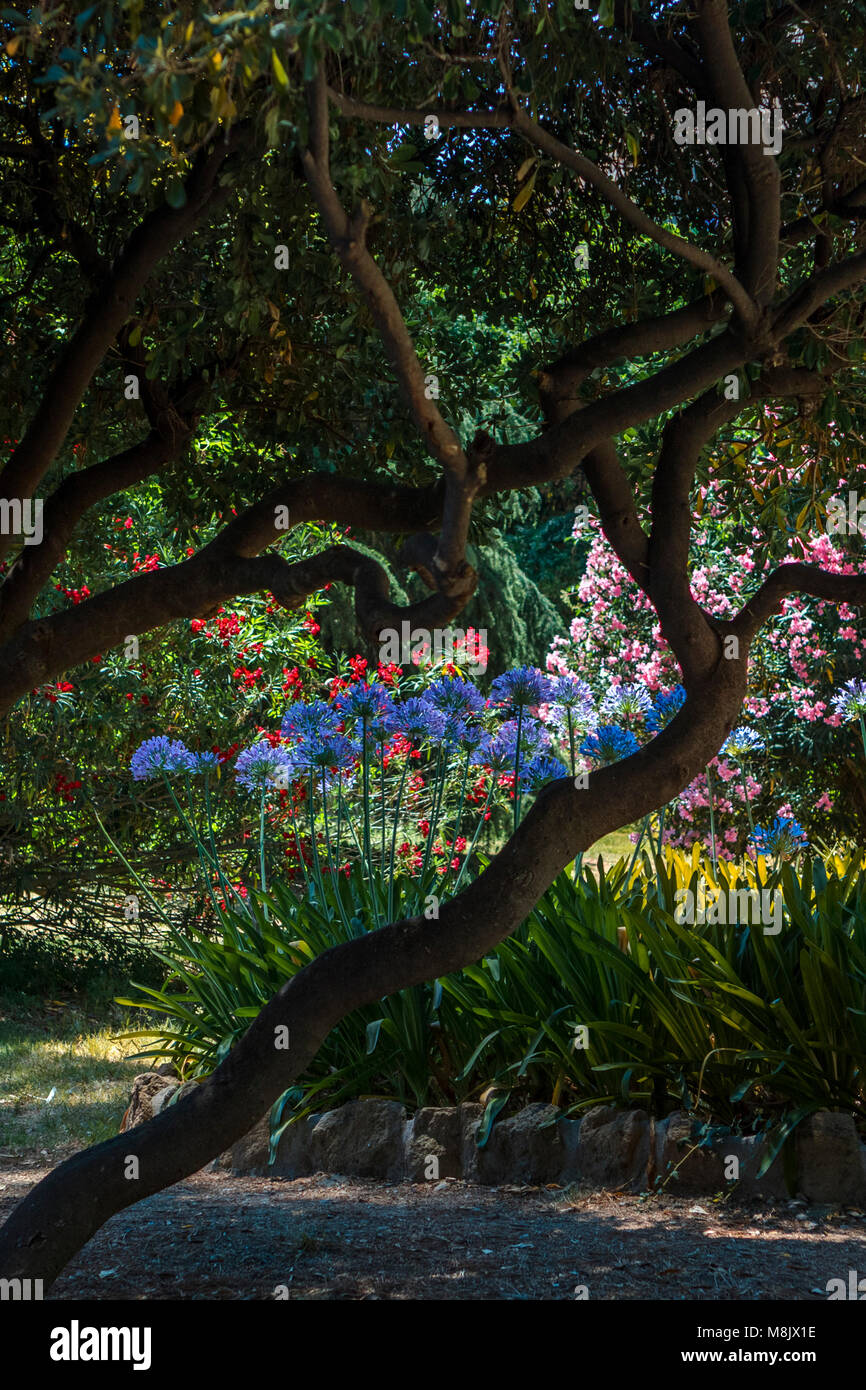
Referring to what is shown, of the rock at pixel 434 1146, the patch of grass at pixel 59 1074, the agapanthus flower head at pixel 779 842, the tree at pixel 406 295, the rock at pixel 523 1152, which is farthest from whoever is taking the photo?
the patch of grass at pixel 59 1074

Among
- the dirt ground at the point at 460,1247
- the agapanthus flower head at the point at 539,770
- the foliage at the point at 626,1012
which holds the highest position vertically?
the agapanthus flower head at the point at 539,770

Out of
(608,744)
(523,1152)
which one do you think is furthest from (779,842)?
(523,1152)

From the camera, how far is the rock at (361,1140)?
4727mm

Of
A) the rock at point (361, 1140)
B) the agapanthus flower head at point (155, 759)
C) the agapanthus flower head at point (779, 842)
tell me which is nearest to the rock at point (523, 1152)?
the rock at point (361, 1140)

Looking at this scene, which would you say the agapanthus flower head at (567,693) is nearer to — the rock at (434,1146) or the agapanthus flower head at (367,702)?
the agapanthus flower head at (367,702)

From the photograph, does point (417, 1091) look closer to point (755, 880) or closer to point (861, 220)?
point (755, 880)

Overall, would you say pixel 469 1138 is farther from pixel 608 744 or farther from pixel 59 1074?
pixel 59 1074

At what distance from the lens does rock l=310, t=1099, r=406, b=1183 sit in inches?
186

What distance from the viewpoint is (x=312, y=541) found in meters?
9.31

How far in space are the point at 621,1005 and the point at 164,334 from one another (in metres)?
3.15

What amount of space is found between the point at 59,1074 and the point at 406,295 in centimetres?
451

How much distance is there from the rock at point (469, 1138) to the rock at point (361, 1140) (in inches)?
8.9

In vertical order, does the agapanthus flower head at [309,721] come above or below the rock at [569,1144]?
above

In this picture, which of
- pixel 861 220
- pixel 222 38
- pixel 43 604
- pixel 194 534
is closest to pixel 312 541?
pixel 43 604
